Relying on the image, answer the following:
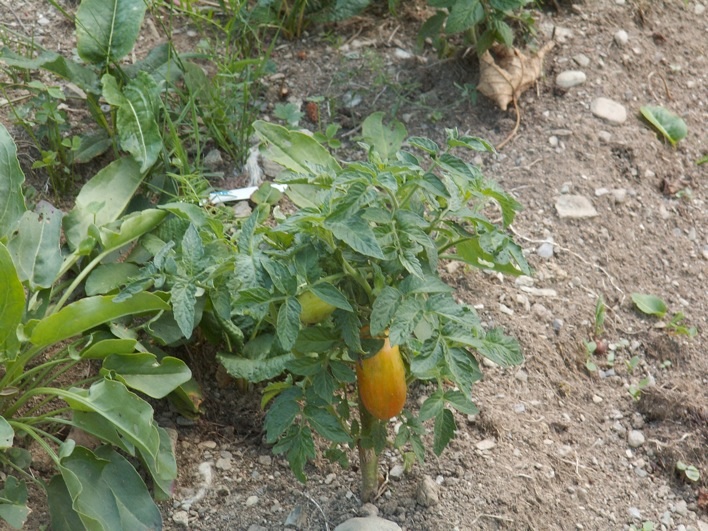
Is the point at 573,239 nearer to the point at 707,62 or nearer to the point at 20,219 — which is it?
the point at 707,62

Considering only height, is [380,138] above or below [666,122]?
above

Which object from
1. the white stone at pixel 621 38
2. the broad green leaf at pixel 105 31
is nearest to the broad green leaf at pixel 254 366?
the broad green leaf at pixel 105 31

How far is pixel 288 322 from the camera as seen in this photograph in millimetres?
1858

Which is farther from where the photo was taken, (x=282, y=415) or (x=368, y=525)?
(x=368, y=525)

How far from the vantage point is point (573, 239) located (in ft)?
10.3

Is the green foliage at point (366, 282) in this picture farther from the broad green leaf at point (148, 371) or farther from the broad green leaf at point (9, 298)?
the broad green leaf at point (9, 298)

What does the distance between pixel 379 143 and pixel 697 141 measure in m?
1.76

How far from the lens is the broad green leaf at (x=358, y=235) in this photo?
181 cm

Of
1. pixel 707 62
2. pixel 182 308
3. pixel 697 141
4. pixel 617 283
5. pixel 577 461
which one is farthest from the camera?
pixel 707 62

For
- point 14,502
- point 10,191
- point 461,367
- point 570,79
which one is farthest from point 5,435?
point 570,79

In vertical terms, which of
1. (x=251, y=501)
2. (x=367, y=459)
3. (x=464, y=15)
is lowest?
(x=251, y=501)

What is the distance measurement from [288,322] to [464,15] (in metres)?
1.71

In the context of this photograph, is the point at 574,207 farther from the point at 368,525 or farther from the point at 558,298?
the point at 368,525

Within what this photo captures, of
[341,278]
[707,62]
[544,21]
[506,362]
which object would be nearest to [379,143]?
[341,278]
